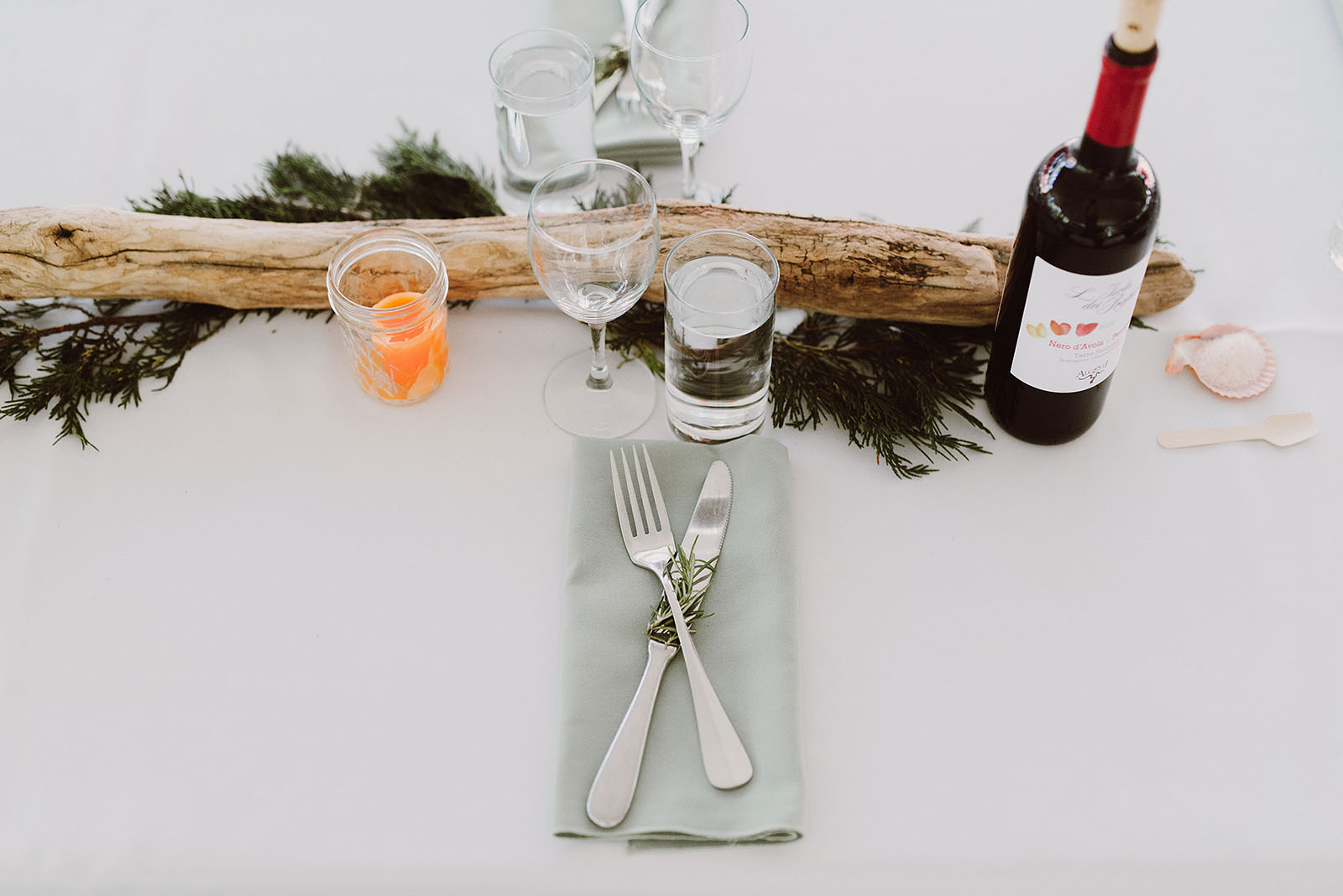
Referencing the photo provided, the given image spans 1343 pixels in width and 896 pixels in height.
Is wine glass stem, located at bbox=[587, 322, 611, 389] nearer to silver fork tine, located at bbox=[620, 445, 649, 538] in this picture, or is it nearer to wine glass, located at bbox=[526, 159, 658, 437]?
wine glass, located at bbox=[526, 159, 658, 437]

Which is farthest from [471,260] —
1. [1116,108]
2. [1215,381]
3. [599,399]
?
[1215,381]

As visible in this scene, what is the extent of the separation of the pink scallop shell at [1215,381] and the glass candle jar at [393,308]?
718mm

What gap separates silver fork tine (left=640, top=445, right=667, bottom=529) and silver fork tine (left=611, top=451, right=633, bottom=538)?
28 millimetres

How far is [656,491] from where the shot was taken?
983 millimetres

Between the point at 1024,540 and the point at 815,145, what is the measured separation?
539 mm

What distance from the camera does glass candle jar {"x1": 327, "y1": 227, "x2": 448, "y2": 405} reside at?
1031 millimetres

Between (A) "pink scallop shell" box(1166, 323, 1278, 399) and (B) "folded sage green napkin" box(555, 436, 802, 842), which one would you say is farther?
(A) "pink scallop shell" box(1166, 323, 1278, 399)

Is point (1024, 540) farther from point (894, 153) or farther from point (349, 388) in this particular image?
point (349, 388)

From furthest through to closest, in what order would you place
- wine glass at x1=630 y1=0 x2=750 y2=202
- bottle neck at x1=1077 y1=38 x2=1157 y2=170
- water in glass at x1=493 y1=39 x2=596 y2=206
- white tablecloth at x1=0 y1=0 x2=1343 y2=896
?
water in glass at x1=493 y1=39 x2=596 y2=206, wine glass at x1=630 y1=0 x2=750 y2=202, white tablecloth at x1=0 y1=0 x2=1343 y2=896, bottle neck at x1=1077 y1=38 x2=1157 y2=170

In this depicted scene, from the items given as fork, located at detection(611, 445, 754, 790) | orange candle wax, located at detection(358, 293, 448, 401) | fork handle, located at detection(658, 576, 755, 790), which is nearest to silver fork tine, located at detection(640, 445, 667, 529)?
fork, located at detection(611, 445, 754, 790)

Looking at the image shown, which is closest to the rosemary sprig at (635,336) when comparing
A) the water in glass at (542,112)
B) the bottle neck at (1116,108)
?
the water in glass at (542,112)

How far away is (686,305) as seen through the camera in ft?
3.05

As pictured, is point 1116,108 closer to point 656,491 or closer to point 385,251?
point 656,491

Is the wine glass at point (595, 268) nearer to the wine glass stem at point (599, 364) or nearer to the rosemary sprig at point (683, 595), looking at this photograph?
the wine glass stem at point (599, 364)
